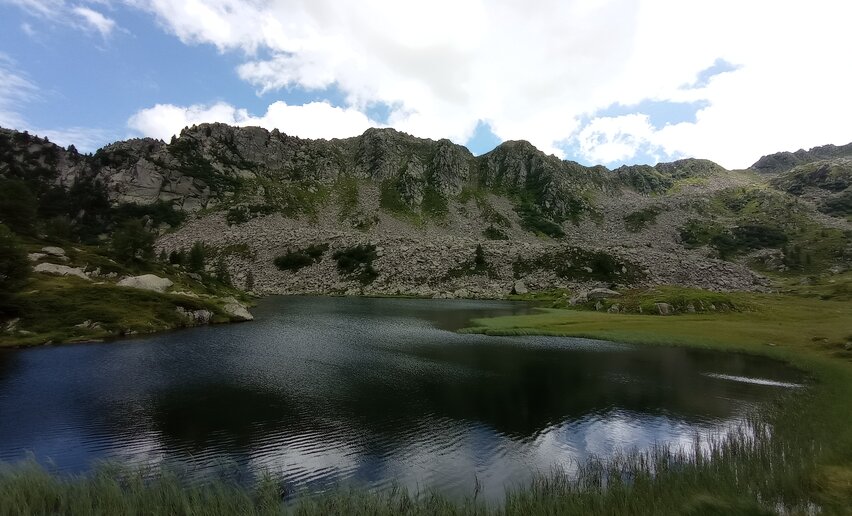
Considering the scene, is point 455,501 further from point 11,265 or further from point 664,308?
point 664,308

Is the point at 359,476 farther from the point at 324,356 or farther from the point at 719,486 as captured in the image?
the point at 324,356

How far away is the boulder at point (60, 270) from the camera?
72.8 meters

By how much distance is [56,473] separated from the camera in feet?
64.4

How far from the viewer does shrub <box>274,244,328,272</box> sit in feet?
545

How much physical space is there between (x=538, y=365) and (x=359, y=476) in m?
29.3

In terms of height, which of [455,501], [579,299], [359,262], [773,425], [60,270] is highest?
[359,262]

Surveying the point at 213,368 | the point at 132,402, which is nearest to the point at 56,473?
the point at 132,402

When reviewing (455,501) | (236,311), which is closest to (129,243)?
(236,311)

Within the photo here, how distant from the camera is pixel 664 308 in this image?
8306 cm

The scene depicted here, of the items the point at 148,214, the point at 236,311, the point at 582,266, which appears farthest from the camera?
the point at 148,214

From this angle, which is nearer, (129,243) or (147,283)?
(147,283)

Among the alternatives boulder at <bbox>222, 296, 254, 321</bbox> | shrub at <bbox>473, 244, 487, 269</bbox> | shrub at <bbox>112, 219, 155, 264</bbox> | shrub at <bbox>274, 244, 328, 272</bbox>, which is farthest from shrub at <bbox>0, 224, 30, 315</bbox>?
shrub at <bbox>473, 244, 487, 269</bbox>

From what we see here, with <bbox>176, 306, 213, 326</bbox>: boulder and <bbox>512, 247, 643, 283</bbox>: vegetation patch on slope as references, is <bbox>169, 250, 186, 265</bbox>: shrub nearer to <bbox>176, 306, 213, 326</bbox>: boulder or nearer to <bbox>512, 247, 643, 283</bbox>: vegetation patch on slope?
<bbox>176, 306, 213, 326</bbox>: boulder

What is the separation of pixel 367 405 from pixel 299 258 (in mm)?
145408
